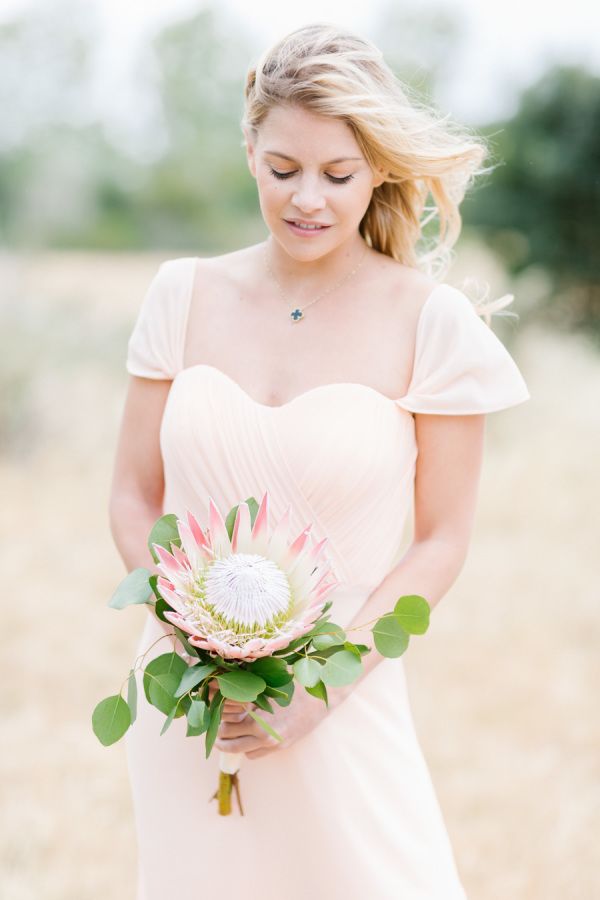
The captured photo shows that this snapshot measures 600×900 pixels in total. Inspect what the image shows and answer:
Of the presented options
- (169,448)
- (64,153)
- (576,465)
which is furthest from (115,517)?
(64,153)

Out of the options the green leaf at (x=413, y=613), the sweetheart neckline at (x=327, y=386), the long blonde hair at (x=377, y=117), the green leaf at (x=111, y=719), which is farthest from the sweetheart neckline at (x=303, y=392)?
the green leaf at (x=111, y=719)

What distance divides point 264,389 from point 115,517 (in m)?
0.46

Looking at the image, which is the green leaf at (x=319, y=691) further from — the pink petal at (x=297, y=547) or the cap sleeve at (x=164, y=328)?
the cap sleeve at (x=164, y=328)

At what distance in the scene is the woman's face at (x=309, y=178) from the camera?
6.39ft

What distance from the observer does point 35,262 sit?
10070 mm

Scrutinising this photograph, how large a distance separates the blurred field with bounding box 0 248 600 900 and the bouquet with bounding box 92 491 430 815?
2139mm

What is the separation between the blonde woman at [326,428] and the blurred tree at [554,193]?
564 cm

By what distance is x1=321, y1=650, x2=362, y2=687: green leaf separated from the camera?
1683 mm

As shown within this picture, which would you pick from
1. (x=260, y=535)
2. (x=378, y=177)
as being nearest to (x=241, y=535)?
(x=260, y=535)

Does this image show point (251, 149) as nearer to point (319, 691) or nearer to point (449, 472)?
point (449, 472)

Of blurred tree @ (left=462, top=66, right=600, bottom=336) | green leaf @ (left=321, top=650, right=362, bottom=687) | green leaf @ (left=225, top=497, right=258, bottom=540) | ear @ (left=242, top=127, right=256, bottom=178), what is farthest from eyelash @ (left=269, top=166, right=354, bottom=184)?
blurred tree @ (left=462, top=66, right=600, bottom=336)

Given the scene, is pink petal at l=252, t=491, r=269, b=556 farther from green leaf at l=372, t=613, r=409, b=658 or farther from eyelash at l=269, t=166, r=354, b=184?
eyelash at l=269, t=166, r=354, b=184

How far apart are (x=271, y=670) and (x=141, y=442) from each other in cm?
76

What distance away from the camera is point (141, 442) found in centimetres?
228
